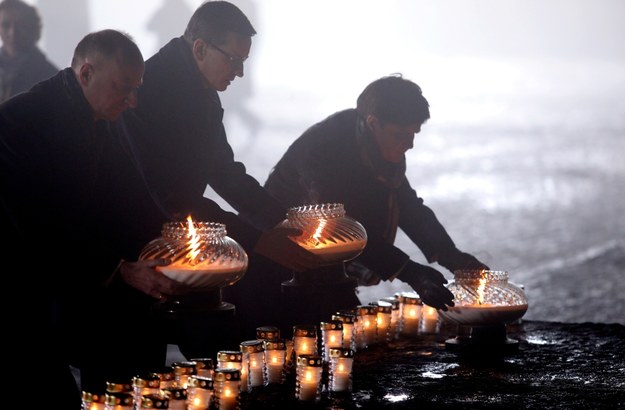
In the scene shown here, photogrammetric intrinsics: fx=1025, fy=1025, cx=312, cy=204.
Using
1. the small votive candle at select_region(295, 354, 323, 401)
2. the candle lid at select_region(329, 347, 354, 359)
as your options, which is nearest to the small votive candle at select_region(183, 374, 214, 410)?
the small votive candle at select_region(295, 354, 323, 401)

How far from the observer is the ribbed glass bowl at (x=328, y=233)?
295 cm

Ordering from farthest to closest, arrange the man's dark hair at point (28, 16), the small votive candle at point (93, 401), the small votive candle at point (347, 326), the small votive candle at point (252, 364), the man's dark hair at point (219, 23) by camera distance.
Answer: the man's dark hair at point (28, 16)
the man's dark hair at point (219, 23)
the small votive candle at point (347, 326)
the small votive candle at point (252, 364)
the small votive candle at point (93, 401)

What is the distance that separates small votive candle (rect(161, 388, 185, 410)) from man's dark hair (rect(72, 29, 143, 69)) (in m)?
0.95

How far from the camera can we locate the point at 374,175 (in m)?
3.92

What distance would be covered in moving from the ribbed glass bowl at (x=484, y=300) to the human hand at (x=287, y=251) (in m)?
0.55

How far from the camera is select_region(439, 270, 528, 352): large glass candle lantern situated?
10.6 feet

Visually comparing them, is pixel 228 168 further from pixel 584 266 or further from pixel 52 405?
pixel 584 266

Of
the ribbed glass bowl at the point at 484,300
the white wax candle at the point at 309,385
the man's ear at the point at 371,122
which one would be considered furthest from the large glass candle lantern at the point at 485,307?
the white wax candle at the point at 309,385

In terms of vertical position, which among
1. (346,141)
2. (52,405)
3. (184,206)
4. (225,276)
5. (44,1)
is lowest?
(52,405)

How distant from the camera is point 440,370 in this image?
295 centimetres

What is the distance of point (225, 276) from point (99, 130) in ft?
2.37

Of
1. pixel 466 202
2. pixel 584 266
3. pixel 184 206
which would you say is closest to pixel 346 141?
pixel 184 206

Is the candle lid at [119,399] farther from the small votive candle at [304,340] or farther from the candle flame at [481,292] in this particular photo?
the candle flame at [481,292]

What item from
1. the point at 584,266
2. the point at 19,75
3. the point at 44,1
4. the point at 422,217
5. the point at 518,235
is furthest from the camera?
the point at 518,235
